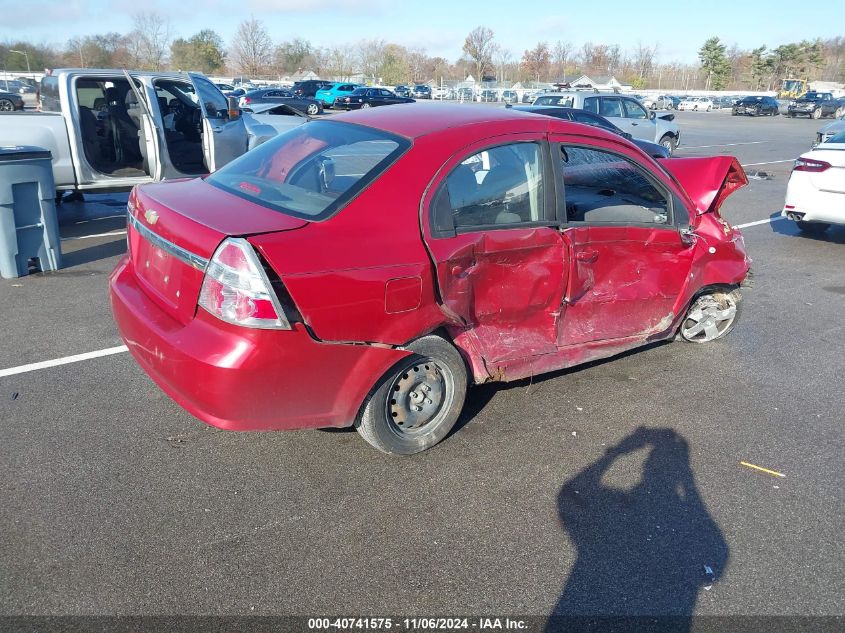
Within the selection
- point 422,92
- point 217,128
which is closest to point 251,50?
point 422,92

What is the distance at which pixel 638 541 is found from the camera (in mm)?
→ 2959

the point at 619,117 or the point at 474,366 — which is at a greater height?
the point at 619,117

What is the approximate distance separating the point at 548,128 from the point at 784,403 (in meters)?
2.41

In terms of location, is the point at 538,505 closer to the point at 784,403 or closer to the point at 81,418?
the point at 784,403

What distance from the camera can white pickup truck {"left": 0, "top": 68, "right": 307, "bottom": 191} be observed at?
26.0ft

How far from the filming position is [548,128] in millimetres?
3809

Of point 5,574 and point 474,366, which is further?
point 474,366

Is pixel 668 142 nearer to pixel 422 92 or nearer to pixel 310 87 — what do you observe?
pixel 310 87

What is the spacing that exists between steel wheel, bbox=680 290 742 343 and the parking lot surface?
46 cm

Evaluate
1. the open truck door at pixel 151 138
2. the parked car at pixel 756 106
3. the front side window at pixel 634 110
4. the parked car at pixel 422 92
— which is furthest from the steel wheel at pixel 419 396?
the parked car at pixel 422 92

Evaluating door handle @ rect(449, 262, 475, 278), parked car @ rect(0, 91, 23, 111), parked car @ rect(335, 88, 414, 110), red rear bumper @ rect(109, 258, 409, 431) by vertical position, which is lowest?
red rear bumper @ rect(109, 258, 409, 431)

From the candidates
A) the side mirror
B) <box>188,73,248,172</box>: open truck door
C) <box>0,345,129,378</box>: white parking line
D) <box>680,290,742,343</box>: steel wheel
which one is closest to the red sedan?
<box>680,290,742,343</box>: steel wheel

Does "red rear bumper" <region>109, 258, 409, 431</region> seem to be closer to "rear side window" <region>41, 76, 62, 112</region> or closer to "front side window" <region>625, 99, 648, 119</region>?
"rear side window" <region>41, 76, 62, 112</region>

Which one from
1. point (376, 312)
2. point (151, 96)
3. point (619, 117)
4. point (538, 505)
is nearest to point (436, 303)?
point (376, 312)
